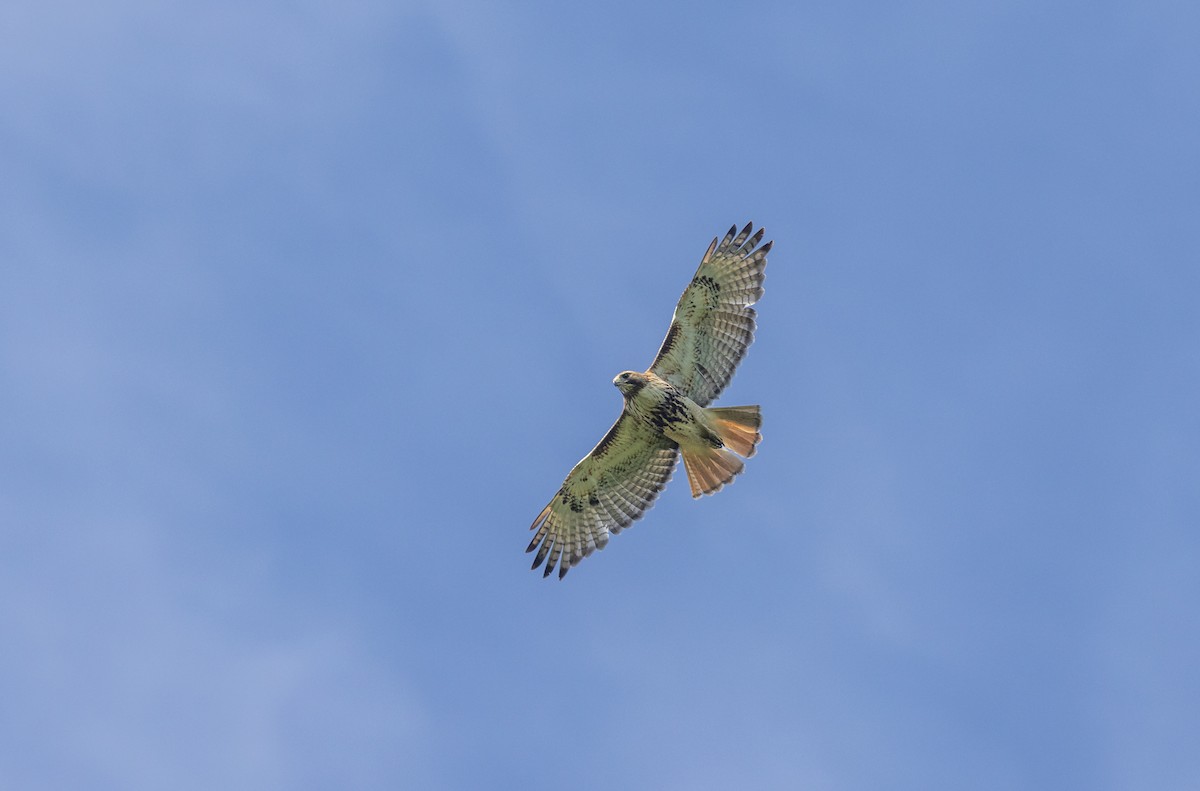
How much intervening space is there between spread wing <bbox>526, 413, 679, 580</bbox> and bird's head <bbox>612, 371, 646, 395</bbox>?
834mm

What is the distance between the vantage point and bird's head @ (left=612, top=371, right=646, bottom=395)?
20.8 m

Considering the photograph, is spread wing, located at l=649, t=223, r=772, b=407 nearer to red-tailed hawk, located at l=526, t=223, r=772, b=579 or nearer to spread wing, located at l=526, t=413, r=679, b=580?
red-tailed hawk, located at l=526, t=223, r=772, b=579

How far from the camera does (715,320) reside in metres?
21.0

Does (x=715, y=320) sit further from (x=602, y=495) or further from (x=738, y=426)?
(x=602, y=495)

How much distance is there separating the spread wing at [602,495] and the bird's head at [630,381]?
2.74ft

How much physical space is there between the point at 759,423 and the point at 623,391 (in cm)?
177

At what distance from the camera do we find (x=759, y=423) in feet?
67.4

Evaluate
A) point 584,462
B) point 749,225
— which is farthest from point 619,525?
point 749,225

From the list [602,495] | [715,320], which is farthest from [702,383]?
[602,495]

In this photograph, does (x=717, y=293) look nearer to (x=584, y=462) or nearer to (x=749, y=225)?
(x=749, y=225)

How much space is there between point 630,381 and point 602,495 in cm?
216

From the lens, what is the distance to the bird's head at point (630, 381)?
2075cm

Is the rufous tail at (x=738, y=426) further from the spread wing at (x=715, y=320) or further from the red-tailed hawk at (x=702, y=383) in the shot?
the spread wing at (x=715, y=320)

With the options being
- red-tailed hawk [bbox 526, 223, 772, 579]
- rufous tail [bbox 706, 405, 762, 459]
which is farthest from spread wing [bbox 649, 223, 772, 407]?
rufous tail [bbox 706, 405, 762, 459]
